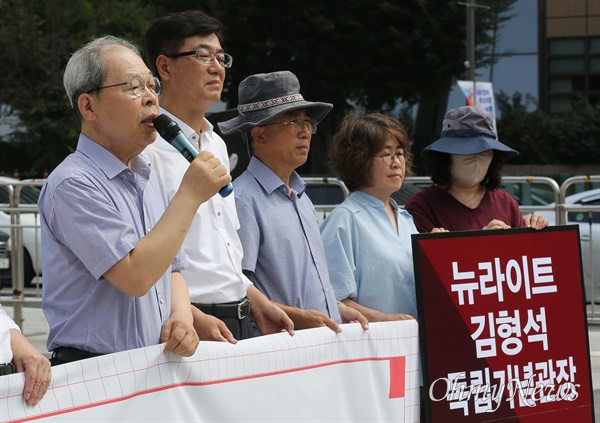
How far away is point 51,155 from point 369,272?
95.7 ft

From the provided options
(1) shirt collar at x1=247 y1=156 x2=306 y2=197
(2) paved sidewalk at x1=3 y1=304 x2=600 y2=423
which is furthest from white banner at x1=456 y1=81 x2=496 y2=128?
(1) shirt collar at x1=247 y1=156 x2=306 y2=197

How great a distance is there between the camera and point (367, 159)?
14.2 ft

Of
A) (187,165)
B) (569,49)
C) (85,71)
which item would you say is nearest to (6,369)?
(85,71)

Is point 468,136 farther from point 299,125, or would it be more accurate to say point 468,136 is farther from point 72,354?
point 72,354

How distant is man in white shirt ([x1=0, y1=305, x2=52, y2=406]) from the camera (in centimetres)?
280

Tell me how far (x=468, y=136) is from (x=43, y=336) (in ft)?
21.2

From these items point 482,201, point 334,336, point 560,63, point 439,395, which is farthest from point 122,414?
point 560,63

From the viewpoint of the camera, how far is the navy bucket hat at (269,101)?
4.09 m

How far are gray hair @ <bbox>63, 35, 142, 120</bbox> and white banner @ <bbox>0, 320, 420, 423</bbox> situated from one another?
31.9 inches

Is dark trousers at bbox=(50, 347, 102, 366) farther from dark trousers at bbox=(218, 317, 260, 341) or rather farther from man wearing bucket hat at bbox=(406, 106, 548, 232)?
man wearing bucket hat at bbox=(406, 106, 548, 232)

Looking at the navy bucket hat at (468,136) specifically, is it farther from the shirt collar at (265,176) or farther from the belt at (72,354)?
the belt at (72,354)

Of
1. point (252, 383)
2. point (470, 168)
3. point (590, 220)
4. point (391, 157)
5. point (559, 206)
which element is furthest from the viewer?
point (590, 220)

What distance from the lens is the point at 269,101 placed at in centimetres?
412

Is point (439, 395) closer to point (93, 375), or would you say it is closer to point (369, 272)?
point (369, 272)
